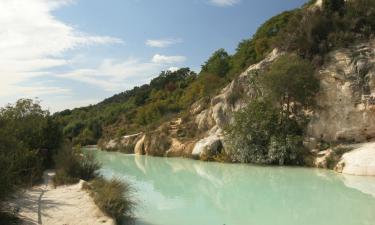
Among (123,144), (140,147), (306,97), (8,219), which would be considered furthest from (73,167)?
(123,144)

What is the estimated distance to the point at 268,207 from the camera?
34.3 ft

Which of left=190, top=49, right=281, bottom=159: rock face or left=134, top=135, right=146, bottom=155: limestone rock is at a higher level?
left=190, top=49, right=281, bottom=159: rock face

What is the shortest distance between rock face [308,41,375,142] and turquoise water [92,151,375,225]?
4389mm

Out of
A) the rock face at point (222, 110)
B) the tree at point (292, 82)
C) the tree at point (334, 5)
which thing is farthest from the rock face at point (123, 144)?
the tree at point (334, 5)

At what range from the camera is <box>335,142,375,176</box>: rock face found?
1666cm

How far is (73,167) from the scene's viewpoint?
1389 centimetres

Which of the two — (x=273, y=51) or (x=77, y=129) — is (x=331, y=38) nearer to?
(x=273, y=51)

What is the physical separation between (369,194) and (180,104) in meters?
39.9

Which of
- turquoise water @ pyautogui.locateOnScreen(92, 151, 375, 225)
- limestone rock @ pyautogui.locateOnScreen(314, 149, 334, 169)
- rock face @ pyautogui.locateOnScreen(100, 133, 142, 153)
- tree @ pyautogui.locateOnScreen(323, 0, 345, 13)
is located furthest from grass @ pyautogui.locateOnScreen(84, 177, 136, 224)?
rock face @ pyautogui.locateOnScreen(100, 133, 142, 153)

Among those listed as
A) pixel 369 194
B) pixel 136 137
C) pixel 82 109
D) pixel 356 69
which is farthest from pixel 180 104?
pixel 82 109

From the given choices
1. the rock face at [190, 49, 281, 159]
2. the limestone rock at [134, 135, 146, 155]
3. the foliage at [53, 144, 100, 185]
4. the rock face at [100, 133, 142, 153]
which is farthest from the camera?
the rock face at [100, 133, 142, 153]

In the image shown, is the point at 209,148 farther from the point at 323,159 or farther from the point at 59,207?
the point at 59,207

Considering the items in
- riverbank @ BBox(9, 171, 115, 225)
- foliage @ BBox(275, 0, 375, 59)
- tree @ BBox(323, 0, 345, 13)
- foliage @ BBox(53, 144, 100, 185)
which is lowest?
riverbank @ BBox(9, 171, 115, 225)

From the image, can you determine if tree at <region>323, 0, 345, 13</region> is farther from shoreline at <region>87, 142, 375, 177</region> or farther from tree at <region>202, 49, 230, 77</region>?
tree at <region>202, 49, 230, 77</region>
